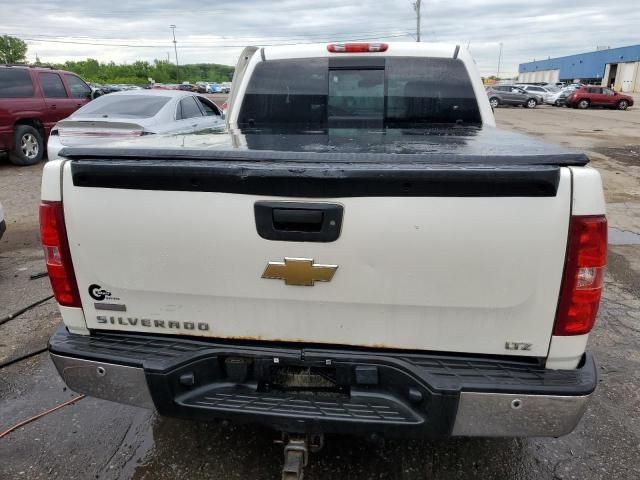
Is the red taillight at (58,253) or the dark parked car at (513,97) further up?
the red taillight at (58,253)

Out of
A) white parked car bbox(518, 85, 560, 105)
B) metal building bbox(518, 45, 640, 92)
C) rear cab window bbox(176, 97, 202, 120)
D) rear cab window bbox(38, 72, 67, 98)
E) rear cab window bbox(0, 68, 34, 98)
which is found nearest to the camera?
rear cab window bbox(176, 97, 202, 120)

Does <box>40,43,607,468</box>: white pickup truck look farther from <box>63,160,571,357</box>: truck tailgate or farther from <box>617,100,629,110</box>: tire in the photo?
<box>617,100,629,110</box>: tire

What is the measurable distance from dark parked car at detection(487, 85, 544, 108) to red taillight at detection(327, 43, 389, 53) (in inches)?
1573

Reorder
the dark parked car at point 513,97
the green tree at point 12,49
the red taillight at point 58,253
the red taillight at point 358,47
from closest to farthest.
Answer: the red taillight at point 58,253, the red taillight at point 358,47, the dark parked car at point 513,97, the green tree at point 12,49

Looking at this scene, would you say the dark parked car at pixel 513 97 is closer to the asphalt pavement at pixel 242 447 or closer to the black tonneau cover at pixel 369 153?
the asphalt pavement at pixel 242 447

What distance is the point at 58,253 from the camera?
226 centimetres

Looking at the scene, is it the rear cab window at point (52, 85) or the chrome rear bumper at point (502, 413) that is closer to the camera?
the chrome rear bumper at point (502, 413)

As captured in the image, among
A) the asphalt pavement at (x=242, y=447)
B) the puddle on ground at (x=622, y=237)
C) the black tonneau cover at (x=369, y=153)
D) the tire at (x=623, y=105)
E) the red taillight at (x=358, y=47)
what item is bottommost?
the tire at (x=623, y=105)

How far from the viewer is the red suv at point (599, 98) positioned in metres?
37.8

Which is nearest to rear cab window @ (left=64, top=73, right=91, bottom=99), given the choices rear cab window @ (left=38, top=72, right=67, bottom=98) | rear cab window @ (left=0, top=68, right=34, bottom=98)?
rear cab window @ (left=38, top=72, right=67, bottom=98)

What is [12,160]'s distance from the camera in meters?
11.6

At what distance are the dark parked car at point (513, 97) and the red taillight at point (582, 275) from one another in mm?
42036

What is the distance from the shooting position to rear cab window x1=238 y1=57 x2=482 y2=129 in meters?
4.00

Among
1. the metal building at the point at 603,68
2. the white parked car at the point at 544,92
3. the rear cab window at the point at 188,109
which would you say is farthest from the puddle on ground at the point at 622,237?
the metal building at the point at 603,68
